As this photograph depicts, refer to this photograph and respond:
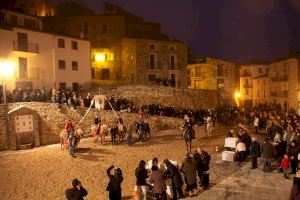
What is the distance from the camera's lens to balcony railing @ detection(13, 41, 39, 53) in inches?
1022

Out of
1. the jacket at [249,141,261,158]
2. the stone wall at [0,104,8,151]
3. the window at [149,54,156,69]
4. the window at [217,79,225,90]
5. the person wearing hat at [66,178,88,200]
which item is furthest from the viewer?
the window at [217,79,225,90]

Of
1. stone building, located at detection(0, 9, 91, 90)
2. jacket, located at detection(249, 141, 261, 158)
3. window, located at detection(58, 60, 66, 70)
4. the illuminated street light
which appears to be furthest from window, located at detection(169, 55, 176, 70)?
jacket, located at detection(249, 141, 261, 158)

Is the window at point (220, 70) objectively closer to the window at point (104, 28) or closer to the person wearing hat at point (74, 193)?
the window at point (104, 28)

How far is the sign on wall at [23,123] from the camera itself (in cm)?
2003

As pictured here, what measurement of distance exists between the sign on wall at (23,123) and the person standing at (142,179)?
40.2 ft

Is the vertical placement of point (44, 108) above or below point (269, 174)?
above

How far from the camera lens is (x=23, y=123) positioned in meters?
20.3

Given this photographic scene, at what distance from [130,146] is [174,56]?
87.3 feet

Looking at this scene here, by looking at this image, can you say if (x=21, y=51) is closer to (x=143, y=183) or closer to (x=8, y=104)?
(x=8, y=104)

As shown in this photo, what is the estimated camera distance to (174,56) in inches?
1742

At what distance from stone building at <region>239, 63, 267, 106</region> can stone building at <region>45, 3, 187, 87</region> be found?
14094mm

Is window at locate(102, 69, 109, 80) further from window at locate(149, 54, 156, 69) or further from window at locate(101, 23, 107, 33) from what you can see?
window at locate(149, 54, 156, 69)

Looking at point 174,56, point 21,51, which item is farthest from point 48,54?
point 174,56

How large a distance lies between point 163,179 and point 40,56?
72.1ft
